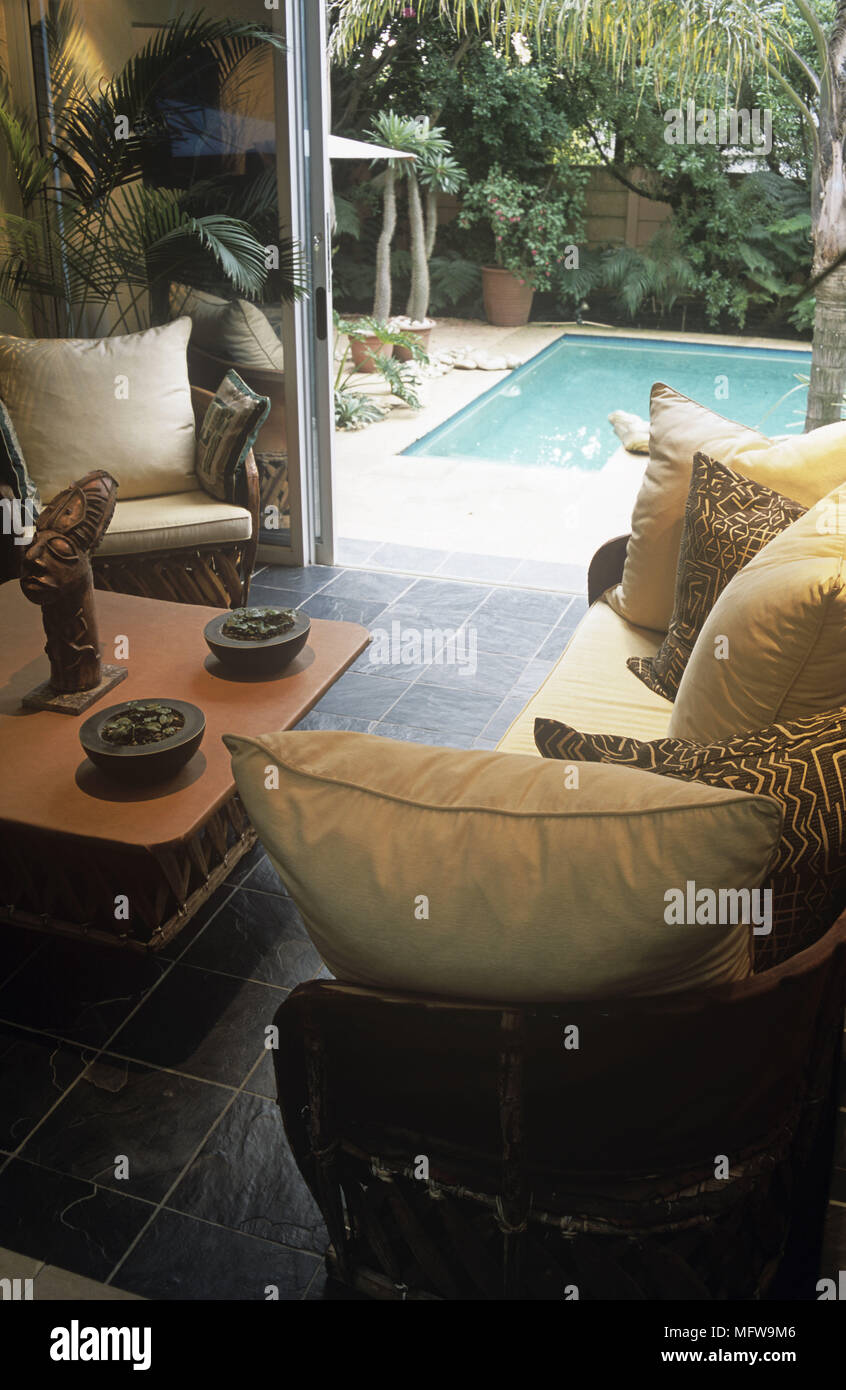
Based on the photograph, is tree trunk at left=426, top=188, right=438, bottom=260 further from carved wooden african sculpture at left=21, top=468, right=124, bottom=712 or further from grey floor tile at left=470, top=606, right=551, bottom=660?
carved wooden african sculpture at left=21, top=468, right=124, bottom=712

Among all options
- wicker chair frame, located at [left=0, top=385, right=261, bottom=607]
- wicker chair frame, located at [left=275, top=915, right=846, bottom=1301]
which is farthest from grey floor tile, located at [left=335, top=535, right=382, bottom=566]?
wicker chair frame, located at [left=275, top=915, right=846, bottom=1301]

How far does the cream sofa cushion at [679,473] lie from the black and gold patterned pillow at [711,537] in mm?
103

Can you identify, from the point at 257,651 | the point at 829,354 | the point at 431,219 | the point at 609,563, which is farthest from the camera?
the point at 431,219

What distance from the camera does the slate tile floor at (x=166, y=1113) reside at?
1761 millimetres

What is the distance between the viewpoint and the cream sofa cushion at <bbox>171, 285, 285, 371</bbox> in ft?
14.2

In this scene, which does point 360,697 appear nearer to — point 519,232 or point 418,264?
point 418,264

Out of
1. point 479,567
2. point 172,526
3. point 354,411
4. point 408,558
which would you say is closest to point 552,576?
point 479,567

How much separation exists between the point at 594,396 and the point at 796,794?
7798 mm

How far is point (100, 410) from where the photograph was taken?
3.74 meters

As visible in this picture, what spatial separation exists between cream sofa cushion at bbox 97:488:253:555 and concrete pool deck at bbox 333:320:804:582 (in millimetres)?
1110

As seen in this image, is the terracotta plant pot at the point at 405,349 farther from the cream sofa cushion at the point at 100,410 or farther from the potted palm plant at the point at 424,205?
the cream sofa cushion at the point at 100,410

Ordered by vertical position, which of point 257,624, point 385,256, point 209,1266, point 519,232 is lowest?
point 209,1266
